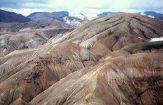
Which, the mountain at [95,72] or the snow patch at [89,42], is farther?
the snow patch at [89,42]

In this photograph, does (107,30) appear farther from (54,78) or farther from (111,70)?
(111,70)

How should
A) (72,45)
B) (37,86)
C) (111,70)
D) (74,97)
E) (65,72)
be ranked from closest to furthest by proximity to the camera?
1. (74,97)
2. (111,70)
3. (37,86)
4. (65,72)
5. (72,45)

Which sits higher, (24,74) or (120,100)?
(120,100)

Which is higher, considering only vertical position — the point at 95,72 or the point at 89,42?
the point at 95,72

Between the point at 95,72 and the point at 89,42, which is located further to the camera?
the point at 89,42

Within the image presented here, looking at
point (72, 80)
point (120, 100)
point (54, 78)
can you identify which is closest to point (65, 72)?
point (54, 78)

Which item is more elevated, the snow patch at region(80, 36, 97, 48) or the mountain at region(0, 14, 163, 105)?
the mountain at region(0, 14, 163, 105)

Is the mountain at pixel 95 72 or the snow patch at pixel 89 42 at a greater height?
the mountain at pixel 95 72

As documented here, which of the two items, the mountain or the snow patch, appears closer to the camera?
the mountain
